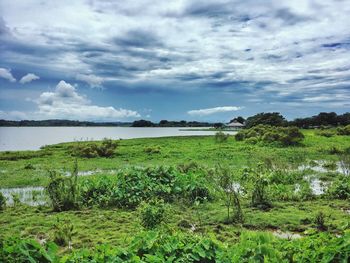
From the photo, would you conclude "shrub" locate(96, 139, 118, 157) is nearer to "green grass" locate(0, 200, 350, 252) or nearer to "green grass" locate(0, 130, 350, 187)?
"green grass" locate(0, 130, 350, 187)

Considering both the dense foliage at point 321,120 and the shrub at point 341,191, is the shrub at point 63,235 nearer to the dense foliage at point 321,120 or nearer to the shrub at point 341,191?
the shrub at point 341,191

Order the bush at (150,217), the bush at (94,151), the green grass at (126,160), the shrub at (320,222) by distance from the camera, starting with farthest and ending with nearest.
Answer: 1. the bush at (94,151)
2. the green grass at (126,160)
3. the shrub at (320,222)
4. the bush at (150,217)

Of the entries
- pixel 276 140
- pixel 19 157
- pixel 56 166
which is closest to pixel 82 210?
pixel 56 166

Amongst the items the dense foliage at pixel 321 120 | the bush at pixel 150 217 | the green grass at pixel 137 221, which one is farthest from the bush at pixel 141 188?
the dense foliage at pixel 321 120

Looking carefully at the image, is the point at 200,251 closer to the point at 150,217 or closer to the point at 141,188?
the point at 150,217

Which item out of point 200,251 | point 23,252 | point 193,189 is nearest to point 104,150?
point 193,189

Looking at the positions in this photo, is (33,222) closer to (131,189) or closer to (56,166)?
(131,189)

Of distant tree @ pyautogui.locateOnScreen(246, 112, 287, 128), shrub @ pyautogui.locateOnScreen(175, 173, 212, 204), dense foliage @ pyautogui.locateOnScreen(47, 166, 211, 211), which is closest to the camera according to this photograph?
dense foliage @ pyautogui.locateOnScreen(47, 166, 211, 211)

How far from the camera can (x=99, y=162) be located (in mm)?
25734

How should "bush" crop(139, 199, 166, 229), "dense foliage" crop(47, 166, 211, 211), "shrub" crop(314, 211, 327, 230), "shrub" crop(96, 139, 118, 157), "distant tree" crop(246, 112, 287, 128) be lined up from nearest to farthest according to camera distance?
→ "bush" crop(139, 199, 166, 229) < "shrub" crop(314, 211, 327, 230) < "dense foliage" crop(47, 166, 211, 211) < "shrub" crop(96, 139, 118, 157) < "distant tree" crop(246, 112, 287, 128)

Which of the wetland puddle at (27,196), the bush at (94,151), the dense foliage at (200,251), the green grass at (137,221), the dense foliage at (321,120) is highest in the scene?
the dense foliage at (321,120)

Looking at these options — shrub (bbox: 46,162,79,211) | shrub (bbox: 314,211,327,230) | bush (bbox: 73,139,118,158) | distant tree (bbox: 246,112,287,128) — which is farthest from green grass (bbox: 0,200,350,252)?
distant tree (bbox: 246,112,287,128)

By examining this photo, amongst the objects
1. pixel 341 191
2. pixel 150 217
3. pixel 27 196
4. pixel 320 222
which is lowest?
pixel 27 196

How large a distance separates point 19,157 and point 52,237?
2367cm
